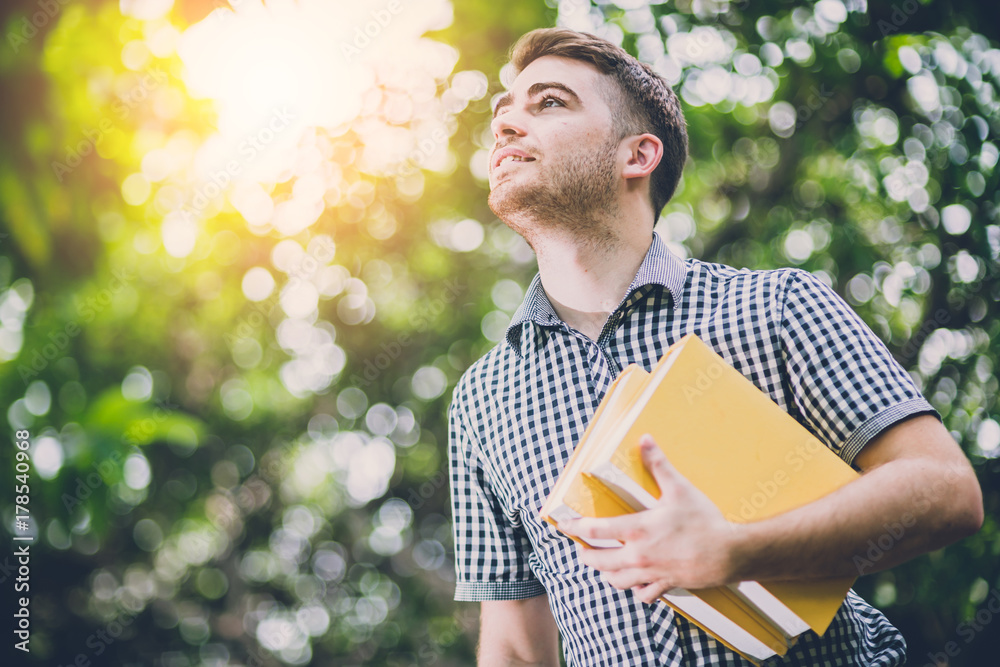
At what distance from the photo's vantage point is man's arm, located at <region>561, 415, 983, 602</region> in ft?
3.43

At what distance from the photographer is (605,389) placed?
5.18 ft

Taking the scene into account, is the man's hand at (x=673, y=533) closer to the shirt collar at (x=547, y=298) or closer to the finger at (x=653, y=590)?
the finger at (x=653, y=590)

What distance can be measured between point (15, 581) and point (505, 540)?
2.54m

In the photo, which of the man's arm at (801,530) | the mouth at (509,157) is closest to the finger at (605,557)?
the man's arm at (801,530)

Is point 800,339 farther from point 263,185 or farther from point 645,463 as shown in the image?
point 263,185

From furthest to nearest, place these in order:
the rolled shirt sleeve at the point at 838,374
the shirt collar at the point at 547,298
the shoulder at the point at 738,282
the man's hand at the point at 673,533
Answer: the shirt collar at the point at 547,298, the shoulder at the point at 738,282, the rolled shirt sleeve at the point at 838,374, the man's hand at the point at 673,533

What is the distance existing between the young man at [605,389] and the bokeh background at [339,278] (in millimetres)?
781

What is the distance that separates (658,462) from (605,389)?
0.54m

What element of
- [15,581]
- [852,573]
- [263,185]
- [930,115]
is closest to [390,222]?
[263,185]

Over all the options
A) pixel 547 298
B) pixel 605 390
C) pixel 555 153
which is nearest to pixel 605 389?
pixel 605 390

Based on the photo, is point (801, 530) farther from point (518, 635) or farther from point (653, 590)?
point (518, 635)

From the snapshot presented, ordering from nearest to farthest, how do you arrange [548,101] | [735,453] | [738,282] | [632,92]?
[735,453], [738,282], [548,101], [632,92]

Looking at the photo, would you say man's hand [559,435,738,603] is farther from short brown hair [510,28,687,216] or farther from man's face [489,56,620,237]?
short brown hair [510,28,687,216]

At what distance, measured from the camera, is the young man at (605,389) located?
3.58ft
